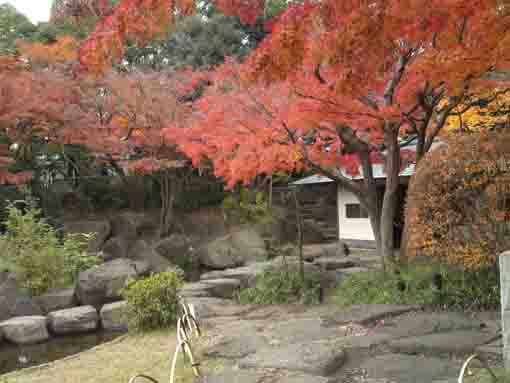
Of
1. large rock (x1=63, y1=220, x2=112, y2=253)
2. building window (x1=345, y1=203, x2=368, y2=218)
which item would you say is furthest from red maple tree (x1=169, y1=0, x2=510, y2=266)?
large rock (x1=63, y1=220, x2=112, y2=253)

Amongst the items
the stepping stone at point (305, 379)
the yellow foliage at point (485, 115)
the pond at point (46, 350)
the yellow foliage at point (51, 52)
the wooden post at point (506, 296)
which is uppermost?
the yellow foliage at point (51, 52)

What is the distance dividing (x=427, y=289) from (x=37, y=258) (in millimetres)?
8965

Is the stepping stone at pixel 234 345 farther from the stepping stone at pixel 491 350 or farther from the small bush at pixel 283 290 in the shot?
the small bush at pixel 283 290

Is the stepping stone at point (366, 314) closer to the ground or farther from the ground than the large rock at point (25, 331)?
farther from the ground

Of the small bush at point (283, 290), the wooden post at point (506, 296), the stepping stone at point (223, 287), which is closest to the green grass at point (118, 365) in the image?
the small bush at point (283, 290)

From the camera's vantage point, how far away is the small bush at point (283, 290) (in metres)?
8.89

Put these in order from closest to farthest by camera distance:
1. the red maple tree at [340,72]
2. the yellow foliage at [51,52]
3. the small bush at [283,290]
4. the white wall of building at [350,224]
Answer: the red maple tree at [340,72], the small bush at [283,290], the white wall of building at [350,224], the yellow foliage at [51,52]

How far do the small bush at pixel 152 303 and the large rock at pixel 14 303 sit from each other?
4100 mm

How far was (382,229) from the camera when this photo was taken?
9047mm

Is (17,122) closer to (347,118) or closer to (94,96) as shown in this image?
(94,96)

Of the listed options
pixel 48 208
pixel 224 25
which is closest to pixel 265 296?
pixel 48 208

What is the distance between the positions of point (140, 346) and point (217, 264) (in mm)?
9727

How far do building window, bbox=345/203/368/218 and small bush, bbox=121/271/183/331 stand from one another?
1119 cm

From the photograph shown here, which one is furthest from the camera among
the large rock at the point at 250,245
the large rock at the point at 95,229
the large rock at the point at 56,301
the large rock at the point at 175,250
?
the large rock at the point at 95,229
